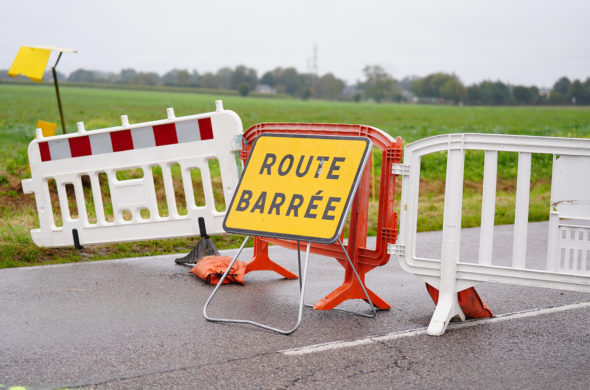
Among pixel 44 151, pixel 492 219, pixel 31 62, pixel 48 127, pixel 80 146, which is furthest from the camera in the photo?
pixel 48 127

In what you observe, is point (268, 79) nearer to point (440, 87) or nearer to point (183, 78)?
point (183, 78)

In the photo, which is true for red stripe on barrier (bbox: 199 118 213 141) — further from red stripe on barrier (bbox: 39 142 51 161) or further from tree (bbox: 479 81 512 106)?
tree (bbox: 479 81 512 106)

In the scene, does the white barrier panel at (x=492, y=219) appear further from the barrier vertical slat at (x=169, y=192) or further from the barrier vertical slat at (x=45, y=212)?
the barrier vertical slat at (x=45, y=212)

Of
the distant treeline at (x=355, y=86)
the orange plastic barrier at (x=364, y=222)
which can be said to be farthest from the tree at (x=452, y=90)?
the orange plastic barrier at (x=364, y=222)

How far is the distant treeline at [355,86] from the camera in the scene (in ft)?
342

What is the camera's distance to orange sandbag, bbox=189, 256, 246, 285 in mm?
6141

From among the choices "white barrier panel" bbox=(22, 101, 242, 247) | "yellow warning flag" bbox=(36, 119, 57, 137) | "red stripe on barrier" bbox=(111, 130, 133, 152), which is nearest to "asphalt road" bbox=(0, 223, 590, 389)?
"white barrier panel" bbox=(22, 101, 242, 247)

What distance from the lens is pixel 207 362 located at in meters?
4.07

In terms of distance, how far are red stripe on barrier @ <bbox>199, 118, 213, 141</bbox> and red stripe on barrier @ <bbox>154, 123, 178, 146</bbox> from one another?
30 cm

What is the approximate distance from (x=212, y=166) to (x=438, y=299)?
1178 centimetres

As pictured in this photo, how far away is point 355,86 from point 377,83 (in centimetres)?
882

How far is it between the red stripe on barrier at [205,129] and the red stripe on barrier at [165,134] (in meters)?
0.30

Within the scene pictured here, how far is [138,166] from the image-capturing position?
7.01 m

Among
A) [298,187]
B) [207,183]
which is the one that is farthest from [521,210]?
[207,183]
